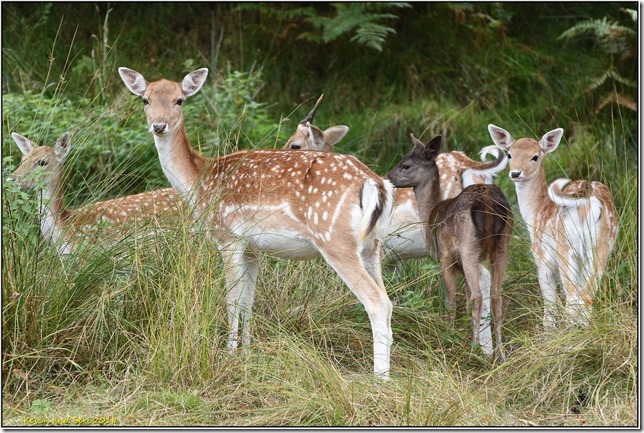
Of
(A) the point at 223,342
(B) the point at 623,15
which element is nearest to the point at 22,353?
(A) the point at 223,342

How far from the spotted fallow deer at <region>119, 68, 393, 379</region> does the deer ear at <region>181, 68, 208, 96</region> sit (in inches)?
10.7

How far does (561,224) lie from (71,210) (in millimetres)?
3091

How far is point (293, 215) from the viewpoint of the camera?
6.05 m

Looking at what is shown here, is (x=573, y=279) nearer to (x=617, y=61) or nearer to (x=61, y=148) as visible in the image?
(x=61, y=148)

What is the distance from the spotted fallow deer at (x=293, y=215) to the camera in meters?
5.86

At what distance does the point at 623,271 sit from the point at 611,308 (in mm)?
850

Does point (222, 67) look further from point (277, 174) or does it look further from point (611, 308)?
point (611, 308)

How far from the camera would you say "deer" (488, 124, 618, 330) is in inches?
255

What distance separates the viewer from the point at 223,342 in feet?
19.7

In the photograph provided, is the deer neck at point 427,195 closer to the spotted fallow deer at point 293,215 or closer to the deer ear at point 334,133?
the spotted fallow deer at point 293,215

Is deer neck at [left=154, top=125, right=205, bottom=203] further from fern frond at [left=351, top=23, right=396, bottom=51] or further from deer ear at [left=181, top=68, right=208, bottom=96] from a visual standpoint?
fern frond at [left=351, top=23, right=396, bottom=51]

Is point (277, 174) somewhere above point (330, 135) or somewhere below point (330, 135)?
above

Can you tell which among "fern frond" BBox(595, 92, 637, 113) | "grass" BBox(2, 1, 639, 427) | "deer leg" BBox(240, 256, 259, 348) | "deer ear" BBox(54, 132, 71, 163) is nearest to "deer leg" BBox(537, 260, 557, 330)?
"grass" BBox(2, 1, 639, 427)

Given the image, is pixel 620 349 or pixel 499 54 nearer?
pixel 620 349
